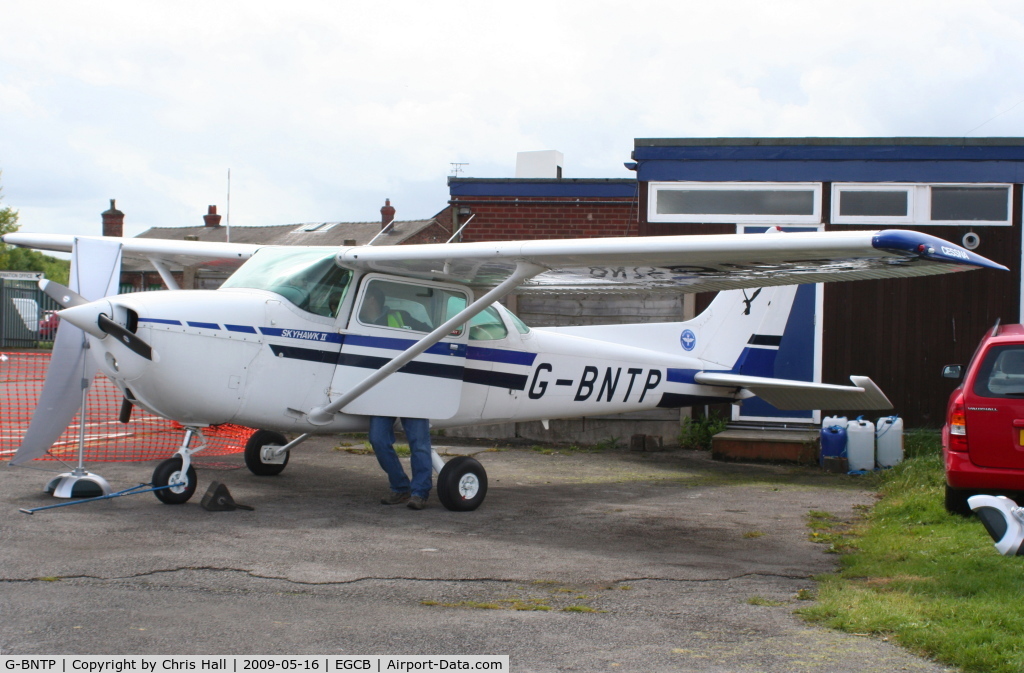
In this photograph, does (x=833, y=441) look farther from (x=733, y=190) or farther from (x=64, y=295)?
(x=64, y=295)

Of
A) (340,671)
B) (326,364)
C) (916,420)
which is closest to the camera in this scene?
(340,671)

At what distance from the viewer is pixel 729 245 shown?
5910mm

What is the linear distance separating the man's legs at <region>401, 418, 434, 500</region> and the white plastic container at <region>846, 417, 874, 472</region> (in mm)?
5121

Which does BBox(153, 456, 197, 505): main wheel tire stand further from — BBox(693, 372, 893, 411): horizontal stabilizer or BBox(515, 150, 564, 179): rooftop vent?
BBox(515, 150, 564, 179): rooftop vent

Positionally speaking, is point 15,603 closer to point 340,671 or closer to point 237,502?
point 340,671

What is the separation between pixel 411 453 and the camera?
7.43 meters

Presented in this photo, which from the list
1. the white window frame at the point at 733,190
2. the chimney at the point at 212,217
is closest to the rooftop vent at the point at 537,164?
the white window frame at the point at 733,190

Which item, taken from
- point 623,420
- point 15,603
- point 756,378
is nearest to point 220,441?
point 623,420

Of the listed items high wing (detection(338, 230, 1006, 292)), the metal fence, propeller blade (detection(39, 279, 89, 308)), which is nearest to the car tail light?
high wing (detection(338, 230, 1006, 292))

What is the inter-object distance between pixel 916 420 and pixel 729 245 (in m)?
6.87

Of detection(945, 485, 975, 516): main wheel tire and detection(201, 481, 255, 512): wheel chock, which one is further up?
detection(945, 485, 975, 516): main wheel tire

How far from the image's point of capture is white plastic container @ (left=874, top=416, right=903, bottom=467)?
403 inches

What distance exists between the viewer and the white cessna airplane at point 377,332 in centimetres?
642

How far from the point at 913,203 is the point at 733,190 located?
2261 mm
